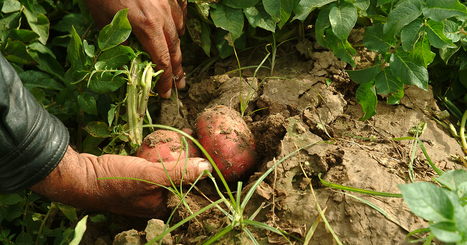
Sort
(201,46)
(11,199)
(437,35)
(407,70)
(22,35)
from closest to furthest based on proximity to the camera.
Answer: (437,35) < (407,70) < (11,199) < (22,35) < (201,46)

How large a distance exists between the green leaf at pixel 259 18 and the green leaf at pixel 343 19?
18.7 inches

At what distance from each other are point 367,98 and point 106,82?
60.2 inches

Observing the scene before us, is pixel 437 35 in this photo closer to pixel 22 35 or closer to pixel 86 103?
pixel 86 103

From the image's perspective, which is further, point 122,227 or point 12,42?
point 12,42

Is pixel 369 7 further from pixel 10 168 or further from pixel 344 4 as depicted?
pixel 10 168

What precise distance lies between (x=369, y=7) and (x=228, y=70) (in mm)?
1058

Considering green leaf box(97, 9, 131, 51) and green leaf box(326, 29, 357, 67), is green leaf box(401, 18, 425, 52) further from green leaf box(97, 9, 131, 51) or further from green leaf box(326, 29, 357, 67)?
green leaf box(97, 9, 131, 51)

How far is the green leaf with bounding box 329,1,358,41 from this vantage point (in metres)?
1.79

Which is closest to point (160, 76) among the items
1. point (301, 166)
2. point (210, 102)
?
point (210, 102)

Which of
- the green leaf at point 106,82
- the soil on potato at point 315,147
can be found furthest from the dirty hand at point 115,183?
the green leaf at point 106,82

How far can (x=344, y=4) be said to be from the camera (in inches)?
73.0

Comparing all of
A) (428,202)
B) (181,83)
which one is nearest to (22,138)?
(181,83)

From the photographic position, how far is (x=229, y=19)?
2.28 meters

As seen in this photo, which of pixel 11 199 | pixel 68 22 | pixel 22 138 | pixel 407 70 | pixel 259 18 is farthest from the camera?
pixel 68 22
